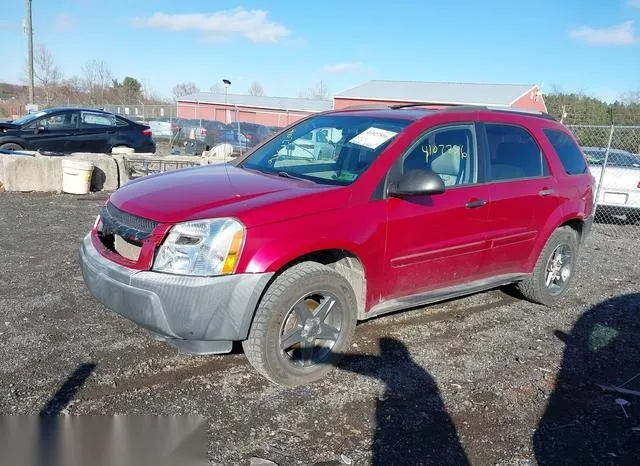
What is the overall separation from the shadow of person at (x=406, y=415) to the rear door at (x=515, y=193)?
1322 mm

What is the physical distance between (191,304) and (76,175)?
827cm

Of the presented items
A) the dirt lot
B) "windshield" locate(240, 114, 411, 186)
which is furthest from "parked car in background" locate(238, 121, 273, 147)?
"windshield" locate(240, 114, 411, 186)

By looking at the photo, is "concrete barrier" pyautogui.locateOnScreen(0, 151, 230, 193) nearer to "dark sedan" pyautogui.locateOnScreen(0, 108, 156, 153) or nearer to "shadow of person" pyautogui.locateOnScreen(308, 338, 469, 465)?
"dark sedan" pyautogui.locateOnScreen(0, 108, 156, 153)

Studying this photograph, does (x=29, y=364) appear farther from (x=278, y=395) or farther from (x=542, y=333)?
(x=542, y=333)

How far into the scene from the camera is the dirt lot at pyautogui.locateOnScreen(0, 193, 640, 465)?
3.01m

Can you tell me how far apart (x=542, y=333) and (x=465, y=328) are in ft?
2.31

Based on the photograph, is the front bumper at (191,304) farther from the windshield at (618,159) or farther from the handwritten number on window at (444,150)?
the windshield at (618,159)

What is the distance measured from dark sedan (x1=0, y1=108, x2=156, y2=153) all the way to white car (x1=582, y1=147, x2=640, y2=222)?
1097 centimetres

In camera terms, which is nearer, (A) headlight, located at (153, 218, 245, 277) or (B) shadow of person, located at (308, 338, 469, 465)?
(B) shadow of person, located at (308, 338, 469, 465)

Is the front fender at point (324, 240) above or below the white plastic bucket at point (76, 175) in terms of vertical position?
above

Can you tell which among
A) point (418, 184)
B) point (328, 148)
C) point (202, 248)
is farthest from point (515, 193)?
point (202, 248)

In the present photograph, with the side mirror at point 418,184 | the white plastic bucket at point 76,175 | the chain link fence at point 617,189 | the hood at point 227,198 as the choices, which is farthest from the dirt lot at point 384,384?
the chain link fence at point 617,189

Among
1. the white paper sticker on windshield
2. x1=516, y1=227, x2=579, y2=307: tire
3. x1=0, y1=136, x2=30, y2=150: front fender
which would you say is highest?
the white paper sticker on windshield

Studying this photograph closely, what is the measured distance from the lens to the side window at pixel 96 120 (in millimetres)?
13414
